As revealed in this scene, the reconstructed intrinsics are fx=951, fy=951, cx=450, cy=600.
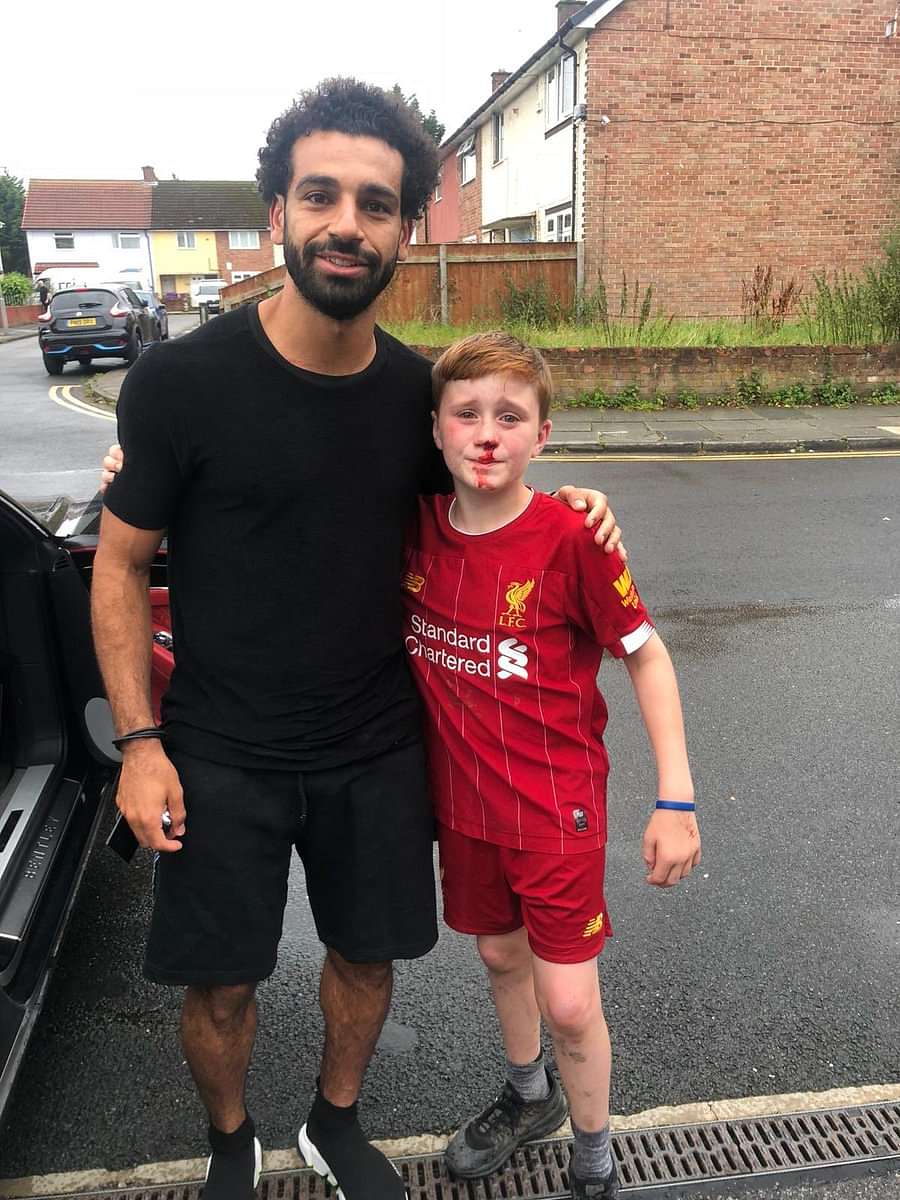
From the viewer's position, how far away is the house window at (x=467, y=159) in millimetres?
29991

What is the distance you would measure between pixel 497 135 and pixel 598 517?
90.9ft

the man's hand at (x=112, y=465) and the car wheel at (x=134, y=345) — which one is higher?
the man's hand at (x=112, y=465)

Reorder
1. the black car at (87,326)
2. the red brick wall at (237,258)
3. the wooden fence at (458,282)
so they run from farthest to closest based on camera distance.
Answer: the red brick wall at (237,258) < the black car at (87,326) < the wooden fence at (458,282)

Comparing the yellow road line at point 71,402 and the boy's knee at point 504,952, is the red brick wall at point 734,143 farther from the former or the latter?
the boy's knee at point 504,952

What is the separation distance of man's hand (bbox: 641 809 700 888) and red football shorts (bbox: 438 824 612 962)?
114 mm

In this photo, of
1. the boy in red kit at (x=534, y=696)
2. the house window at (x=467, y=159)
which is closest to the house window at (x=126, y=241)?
the house window at (x=467, y=159)

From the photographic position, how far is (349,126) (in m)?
1.80

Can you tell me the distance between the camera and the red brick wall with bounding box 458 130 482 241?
29219mm

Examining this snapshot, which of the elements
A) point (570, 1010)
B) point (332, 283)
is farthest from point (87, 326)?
point (570, 1010)

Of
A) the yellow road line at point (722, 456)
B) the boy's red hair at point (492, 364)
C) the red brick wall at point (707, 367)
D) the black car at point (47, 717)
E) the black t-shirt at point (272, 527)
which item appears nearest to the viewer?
the black t-shirt at point (272, 527)

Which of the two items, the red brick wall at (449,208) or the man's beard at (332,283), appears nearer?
the man's beard at (332,283)

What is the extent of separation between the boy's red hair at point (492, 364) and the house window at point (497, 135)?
26872 millimetres

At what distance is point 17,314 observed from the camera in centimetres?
4084

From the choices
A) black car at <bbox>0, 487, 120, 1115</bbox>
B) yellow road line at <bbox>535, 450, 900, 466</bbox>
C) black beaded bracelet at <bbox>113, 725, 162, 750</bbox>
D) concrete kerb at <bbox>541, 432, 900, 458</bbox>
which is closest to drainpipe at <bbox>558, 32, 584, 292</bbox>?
concrete kerb at <bbox>541, 432, 900, 458</bbox>
